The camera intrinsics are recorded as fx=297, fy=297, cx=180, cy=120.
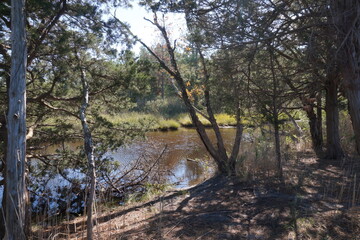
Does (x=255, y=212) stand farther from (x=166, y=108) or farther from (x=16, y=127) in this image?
(x=166, y=108)

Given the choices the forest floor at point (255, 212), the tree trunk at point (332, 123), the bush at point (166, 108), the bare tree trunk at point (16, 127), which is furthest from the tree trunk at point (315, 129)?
the bush at point (166, 108)

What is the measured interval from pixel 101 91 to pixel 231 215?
3990 mm

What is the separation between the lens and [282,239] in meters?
3.71

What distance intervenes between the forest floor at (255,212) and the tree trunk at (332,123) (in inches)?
38.7

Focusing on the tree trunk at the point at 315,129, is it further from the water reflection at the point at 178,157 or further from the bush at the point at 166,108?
the bush at the point at 166,108

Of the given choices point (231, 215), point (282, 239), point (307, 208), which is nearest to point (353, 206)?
point (307, 208)

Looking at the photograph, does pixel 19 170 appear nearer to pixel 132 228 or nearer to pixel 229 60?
pixel 132 228

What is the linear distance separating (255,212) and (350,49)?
113 inches

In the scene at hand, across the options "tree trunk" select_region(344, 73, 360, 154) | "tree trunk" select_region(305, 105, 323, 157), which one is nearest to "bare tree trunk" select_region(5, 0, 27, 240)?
"tree trunk" select_region(344, 73, 360, 154)

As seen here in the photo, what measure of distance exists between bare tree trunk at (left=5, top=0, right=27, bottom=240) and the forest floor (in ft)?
1.93

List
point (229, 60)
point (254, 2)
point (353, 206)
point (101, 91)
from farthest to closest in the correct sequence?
point (101, 91)
point (229, 60)
point (254, 2)
point (353, 206)

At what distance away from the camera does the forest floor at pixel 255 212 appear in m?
3.93

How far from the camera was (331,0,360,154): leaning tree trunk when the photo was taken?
434 cm

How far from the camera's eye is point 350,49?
4.47 metres
